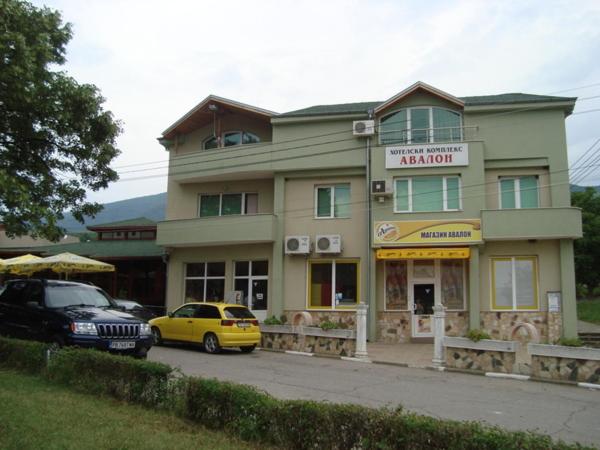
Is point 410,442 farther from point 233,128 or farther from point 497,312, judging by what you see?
point 233,128

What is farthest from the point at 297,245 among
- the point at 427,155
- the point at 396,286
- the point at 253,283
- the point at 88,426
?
the point at 88,426

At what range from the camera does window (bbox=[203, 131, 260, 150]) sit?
83.9 ft

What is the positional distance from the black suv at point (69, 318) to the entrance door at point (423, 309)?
12.2 m

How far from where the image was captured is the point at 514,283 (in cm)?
2075

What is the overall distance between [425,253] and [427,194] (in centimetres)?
250

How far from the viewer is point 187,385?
24.3ft

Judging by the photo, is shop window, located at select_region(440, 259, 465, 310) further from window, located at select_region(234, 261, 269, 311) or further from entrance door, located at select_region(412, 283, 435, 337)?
window, located at select_region(234, 261, 269, 311)

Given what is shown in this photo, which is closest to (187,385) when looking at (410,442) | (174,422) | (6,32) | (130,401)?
(174,422)

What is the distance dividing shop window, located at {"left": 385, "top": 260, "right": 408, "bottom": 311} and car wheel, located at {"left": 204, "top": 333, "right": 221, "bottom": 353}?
7.84 meters

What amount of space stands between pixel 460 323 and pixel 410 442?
16.5m

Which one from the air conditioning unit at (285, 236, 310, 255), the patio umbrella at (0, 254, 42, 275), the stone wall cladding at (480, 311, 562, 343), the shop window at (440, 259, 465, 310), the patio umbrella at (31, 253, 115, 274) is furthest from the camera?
the patio umbrella at (0, 254, 42, 275)

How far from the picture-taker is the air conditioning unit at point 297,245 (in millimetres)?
→ 22281

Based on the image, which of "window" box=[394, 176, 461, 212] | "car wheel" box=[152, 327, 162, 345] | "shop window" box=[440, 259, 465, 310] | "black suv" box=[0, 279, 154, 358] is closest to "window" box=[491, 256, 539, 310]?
"shop window" box=[440, 259, 465, 310]

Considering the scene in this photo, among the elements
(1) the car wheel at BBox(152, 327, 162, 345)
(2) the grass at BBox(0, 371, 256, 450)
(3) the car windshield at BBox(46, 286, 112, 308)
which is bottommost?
(2) the grass at BBox(0, 371, 256, 450)
